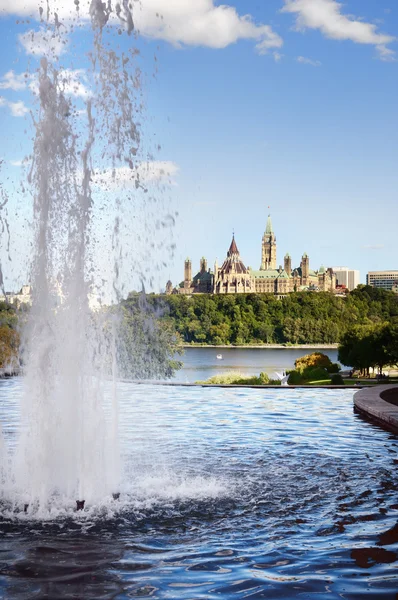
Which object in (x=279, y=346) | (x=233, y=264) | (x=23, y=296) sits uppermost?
(x=233, y=264)

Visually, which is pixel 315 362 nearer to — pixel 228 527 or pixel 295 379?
pixel 295 379

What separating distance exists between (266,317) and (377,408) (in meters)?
107

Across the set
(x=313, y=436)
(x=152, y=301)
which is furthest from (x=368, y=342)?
(x=152, y=301)

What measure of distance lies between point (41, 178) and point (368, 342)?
32.9 meters

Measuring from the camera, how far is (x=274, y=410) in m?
17.3

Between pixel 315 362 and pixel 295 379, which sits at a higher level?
pixel 315 362

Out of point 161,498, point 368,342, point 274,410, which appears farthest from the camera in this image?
point 368,342

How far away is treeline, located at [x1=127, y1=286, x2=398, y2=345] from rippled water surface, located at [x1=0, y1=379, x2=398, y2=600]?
295 ft

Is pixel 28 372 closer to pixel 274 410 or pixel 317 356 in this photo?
pixel 274 410

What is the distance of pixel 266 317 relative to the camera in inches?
4793

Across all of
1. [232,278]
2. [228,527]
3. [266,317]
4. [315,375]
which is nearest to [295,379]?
[315,375]

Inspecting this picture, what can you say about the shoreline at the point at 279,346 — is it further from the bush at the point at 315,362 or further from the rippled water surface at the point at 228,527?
the rippled water surface at the point at 228,527

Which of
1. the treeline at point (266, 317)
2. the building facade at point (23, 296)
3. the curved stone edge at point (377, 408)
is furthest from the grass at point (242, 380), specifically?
the treeline at point (266, 317)

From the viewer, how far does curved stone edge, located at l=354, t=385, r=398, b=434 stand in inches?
545
